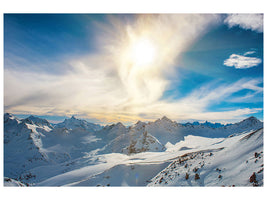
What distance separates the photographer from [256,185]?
668cm

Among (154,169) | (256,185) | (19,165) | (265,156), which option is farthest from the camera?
(19,165)

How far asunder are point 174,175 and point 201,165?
237 cm

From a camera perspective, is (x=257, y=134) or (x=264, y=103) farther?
(x=257, y=134)

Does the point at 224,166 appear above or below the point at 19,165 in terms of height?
above

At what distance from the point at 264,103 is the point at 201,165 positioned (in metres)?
6.63

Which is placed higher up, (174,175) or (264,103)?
(264,103)

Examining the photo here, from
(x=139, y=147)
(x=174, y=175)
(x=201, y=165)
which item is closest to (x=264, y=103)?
(x=201, y=165)

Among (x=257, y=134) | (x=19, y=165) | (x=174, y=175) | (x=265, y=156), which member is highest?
(x=257, y=134)

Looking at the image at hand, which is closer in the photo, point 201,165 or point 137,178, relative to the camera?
point 201,165

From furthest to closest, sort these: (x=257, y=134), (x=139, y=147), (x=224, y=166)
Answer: (x=139, y=147), (x=257, y=134), (x=224, y=166)

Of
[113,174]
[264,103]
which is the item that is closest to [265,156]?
[264,103]

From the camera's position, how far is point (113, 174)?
49.6ft
